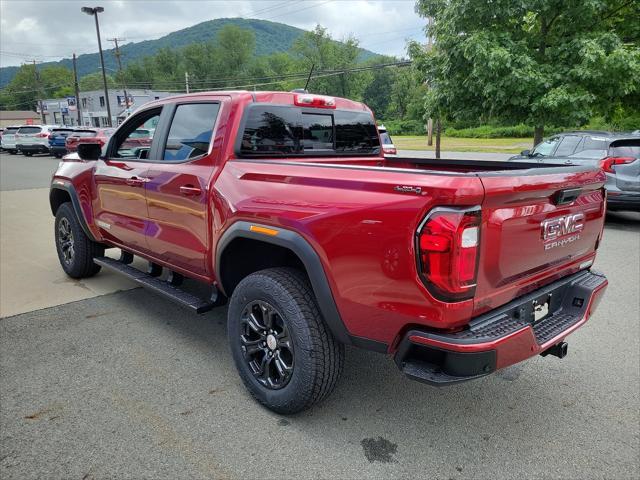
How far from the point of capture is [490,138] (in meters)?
45.4

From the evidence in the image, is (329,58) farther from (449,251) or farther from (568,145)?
(449,251)

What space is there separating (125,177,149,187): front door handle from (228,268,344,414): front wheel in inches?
57.6

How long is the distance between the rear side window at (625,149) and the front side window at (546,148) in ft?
3.93

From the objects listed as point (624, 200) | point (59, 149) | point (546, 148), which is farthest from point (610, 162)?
point (59, 149)

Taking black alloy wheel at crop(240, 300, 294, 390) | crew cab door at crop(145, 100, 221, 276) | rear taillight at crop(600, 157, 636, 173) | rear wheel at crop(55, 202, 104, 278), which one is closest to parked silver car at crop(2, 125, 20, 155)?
rear wheel at crop(55, 202, 104, 278)

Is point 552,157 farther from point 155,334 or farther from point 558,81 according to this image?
point 155,334

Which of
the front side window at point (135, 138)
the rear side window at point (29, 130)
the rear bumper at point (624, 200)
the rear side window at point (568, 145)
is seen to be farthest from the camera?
the rear side window at point (29, 130)

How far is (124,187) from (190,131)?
1.01m

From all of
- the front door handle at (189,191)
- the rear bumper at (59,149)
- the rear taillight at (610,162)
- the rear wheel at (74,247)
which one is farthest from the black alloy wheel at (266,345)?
the rear bumper at (59,149)

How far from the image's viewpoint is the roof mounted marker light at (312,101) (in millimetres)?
3467

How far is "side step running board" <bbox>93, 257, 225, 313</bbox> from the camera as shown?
324 centimetres

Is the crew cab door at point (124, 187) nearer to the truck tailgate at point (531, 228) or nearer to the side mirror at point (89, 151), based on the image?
the side mirror at point (89, 151)

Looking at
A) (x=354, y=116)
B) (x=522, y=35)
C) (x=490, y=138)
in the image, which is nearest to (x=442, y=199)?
(x=354, y=116)

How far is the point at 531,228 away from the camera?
226 cm
